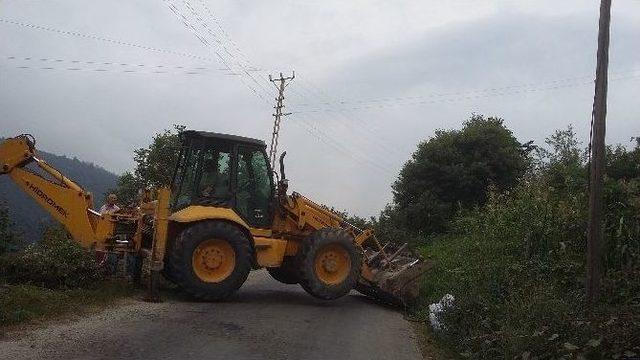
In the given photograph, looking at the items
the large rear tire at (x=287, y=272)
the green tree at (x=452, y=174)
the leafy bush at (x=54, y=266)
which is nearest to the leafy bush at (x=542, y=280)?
the large rear tire at (x=287, y=272)

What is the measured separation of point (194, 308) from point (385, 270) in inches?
166

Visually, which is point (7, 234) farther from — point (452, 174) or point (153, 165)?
point (452, 174)

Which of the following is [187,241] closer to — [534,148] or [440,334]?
[440,334]

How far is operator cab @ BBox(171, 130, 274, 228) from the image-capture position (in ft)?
34.2

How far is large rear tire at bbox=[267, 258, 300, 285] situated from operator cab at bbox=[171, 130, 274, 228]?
992 millimetres

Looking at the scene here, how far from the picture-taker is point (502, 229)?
37.5 feet

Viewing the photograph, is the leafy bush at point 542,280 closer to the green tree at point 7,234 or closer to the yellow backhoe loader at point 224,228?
the yellow backhoe loader at point 224,228

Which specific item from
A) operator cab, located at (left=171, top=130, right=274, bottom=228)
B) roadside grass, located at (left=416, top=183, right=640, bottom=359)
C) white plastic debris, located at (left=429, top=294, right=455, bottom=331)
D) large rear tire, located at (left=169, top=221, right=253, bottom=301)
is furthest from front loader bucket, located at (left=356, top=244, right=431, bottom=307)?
large rear tire, located at (left=169, top=221, right=253, bottom=301)

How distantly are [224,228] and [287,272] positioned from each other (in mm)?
2379

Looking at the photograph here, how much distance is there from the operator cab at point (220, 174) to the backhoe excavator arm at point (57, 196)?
4.90 feet

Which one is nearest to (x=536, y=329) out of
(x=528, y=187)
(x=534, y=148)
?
(x=528, y=187)

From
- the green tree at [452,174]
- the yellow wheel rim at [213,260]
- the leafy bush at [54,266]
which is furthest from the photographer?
the green tree at [452,174]

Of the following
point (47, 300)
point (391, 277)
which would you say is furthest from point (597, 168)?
point (47, 300)

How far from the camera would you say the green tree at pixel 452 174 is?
28000mm
